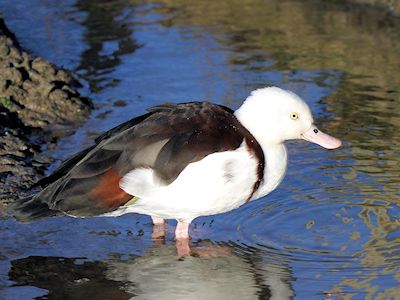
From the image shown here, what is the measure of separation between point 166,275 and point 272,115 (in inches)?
49.8

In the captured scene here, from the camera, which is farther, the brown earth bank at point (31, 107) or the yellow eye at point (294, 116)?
the brown earth bank at point (31, 107)

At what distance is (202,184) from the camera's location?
21.4 ft

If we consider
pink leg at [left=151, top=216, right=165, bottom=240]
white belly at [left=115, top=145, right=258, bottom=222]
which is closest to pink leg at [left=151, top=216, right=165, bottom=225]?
pink leg at [left=151, top=216, right=165, bottom=240]

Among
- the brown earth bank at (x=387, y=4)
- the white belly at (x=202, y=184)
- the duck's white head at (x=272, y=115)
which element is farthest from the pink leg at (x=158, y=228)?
the brown earth bank at (x=387, y=4)

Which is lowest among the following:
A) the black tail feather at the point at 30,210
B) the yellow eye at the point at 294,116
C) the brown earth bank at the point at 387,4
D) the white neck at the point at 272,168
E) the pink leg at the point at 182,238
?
the pink leg at the point at 182,238

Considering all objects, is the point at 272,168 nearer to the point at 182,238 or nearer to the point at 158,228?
the point at 182,238

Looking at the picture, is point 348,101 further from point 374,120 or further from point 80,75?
point 80,75

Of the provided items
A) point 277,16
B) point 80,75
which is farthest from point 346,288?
point 277,16

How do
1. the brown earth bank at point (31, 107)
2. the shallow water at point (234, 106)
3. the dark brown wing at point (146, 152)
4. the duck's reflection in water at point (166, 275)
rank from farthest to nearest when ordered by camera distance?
the brown earth bank at point (31, 107) < the dark brown wing at point (146, 152) < the shallow water at point (234, 106) < the duck's reflection in water at point (166, 275)

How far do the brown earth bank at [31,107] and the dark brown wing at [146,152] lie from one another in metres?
1.34

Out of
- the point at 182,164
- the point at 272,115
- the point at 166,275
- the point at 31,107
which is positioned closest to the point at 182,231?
the point at 166,275

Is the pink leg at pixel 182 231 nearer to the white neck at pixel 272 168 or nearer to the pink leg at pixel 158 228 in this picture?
the pink leg at pixel 158 228

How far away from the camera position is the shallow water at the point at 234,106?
254 inches

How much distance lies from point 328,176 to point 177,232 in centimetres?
154
